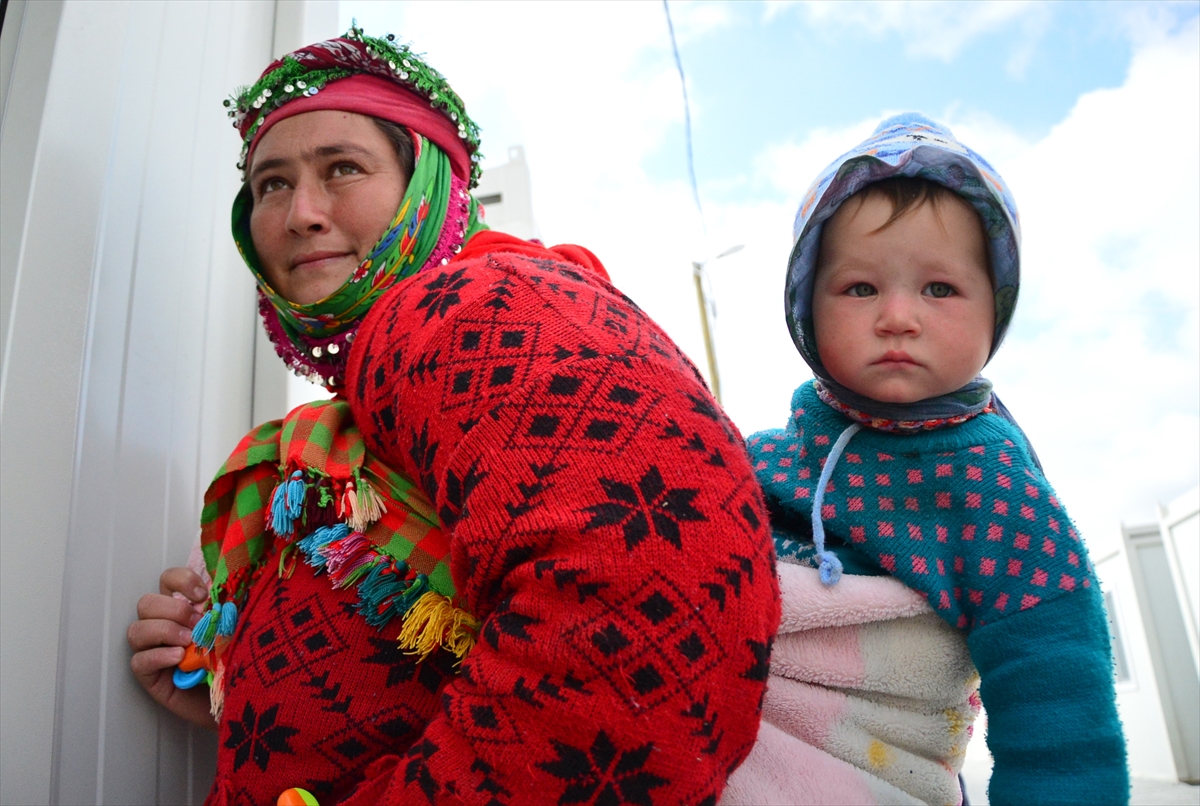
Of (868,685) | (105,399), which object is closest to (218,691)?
(105,399)

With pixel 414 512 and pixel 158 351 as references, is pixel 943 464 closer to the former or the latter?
pixel 414 512

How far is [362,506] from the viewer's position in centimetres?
Result: 97

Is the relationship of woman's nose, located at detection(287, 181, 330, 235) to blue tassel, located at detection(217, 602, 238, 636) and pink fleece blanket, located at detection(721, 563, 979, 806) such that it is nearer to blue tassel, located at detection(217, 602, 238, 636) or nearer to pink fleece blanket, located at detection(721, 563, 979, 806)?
blue tassel, located at detection(217, 602, 238, 636)

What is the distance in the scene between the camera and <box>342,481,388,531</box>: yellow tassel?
963mm

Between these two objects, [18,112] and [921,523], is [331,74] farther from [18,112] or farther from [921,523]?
[921,523]

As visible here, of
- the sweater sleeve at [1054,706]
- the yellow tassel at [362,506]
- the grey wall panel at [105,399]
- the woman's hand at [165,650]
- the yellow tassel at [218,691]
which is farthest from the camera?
the woman's hand at [165,650]

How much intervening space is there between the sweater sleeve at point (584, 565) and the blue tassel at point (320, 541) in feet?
0.75

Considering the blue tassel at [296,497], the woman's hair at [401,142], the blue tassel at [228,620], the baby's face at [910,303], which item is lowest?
the blue tassel at [228,620]

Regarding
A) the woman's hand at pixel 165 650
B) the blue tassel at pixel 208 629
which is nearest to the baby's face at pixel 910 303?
the blue tassel at pixel 208 629

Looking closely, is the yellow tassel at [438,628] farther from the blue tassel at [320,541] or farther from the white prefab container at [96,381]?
the white prefab container at [96,381]

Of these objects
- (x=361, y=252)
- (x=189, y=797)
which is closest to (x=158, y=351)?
(x=361, y=252)

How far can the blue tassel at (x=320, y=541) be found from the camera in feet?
3.17

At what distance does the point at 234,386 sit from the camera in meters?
1.94

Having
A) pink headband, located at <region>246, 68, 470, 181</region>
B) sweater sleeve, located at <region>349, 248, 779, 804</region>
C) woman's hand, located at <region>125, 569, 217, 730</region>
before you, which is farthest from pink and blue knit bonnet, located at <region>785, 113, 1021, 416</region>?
woman's hand, located at <region>125, 569, 217, 730</region>
